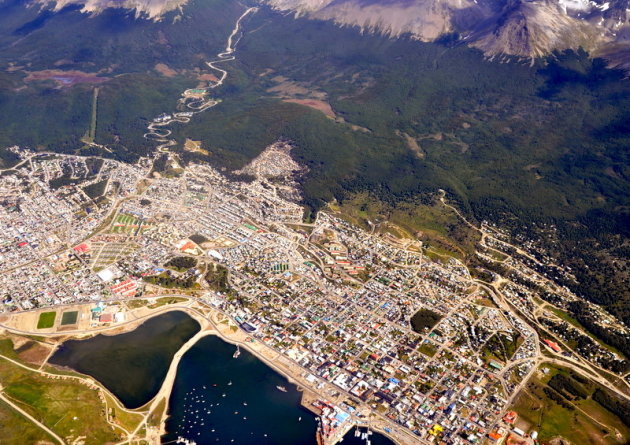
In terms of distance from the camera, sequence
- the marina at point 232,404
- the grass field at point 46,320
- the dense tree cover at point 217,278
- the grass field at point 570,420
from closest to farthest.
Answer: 1. the marina at point 232,404
2. the grass field at point 570,420
3. the grass field at point 46,320
4. the dense tree cover at point 217,278

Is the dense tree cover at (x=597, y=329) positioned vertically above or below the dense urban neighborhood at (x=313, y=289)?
below

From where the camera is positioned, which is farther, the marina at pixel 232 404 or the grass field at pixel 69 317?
the grass field at pixel 69 317

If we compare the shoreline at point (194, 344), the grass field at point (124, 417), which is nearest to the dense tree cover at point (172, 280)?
the shoreline at point (194, 344)

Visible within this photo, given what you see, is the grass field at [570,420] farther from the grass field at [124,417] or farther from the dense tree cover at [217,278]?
the grass field at [124,417]

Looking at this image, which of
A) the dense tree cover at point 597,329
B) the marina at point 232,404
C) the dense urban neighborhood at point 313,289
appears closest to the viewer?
the marina at point 232,404

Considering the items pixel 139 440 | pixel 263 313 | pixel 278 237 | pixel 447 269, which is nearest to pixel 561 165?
pixel 447 269

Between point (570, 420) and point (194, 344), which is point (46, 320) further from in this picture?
point (570, 420)
